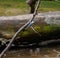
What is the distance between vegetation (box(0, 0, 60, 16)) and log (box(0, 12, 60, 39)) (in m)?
1.26

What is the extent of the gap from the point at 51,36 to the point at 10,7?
2.04 metres

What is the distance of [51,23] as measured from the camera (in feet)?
15.9

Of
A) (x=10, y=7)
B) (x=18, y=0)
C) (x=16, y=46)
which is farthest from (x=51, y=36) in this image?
(x=18, y=0)

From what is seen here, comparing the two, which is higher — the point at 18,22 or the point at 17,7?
the point at 18,22

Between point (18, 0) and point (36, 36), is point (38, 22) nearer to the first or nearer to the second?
point (36, 36)

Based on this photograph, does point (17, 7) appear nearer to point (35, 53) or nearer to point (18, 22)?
point (18, 22)

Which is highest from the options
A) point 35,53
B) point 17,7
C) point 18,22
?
point 18,22

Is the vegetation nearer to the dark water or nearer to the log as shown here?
the log

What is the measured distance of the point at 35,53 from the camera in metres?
4.60

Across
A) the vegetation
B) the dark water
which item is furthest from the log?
the vegetation

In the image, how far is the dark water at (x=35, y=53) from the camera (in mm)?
4410

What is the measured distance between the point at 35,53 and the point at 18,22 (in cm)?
69

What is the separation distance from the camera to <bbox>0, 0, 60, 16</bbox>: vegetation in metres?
6.13

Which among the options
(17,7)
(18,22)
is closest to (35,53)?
(18,22)
